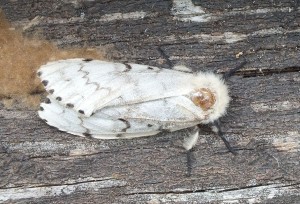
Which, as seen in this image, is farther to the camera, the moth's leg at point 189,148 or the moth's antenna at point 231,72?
the moth's antenna at point 231,72

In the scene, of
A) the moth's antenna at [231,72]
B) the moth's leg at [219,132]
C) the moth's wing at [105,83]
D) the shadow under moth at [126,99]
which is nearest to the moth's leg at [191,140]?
the shadow under moth at [126,99]

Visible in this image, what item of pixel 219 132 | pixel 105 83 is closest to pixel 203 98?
pixel 219 132

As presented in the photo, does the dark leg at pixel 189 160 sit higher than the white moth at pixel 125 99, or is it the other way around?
the white moth at pixel 125 99

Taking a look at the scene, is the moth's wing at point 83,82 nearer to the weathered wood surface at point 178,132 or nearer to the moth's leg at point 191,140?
the weathered wood surface at point 178,132

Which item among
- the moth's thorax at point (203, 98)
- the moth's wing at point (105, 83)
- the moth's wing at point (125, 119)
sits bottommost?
the moth's wing at point (125, 119)

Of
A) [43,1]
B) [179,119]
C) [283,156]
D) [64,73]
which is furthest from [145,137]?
[43,1]

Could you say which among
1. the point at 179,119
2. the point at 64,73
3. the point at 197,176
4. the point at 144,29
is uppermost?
the point at 144,29

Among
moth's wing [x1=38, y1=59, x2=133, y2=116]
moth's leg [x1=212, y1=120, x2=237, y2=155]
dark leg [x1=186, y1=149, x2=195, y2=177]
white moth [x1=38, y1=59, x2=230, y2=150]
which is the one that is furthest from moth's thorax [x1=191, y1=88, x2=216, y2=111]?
moth's wing [x1=38, y1=59, x2=133, y2=116]

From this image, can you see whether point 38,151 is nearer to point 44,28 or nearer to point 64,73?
point 64,73
